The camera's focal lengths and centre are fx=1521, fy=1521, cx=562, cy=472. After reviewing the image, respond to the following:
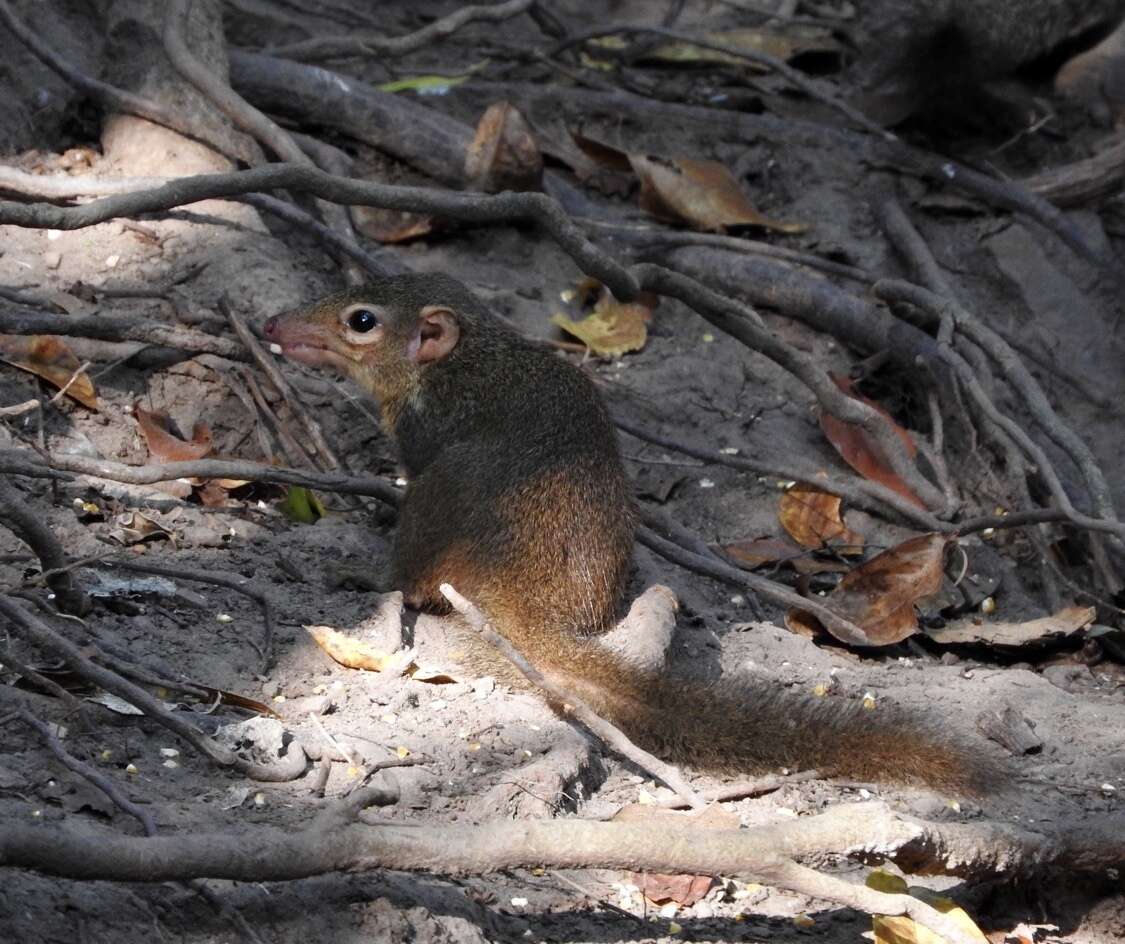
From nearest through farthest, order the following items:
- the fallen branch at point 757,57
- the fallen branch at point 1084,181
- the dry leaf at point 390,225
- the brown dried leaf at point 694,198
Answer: the dry leaf at point 390,225 < the brown dried leaf at point 694,198 < the fallen branch at point 1084,181 < the fallen branch at point 757,57

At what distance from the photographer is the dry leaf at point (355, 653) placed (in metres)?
3.59

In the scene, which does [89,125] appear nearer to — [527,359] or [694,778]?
[527,359]

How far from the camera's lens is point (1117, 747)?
3793 millimetres

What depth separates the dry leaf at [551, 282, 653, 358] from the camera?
5.50 metres

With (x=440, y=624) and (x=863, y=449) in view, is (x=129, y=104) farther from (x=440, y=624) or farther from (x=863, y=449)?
(x=863, y=449)

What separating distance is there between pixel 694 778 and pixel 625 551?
0.80 m

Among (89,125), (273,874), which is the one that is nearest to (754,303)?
(89,125)

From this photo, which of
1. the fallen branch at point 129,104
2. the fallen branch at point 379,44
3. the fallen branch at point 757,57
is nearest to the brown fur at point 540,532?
the fallen branch at point 129,104

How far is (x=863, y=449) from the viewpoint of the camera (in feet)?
17.3

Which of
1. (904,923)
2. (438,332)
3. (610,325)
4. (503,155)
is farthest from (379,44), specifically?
(904,923)

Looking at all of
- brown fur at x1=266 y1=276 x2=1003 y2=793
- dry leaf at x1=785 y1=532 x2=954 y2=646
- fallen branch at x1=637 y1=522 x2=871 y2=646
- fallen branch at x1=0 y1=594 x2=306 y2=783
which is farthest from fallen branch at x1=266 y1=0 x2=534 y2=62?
fallen branch at x1=0 y1=594 x2=306 y2=783

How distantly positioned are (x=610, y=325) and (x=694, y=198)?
806mm

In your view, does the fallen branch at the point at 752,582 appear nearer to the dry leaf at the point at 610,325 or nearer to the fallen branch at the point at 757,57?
the dry leaf at the point at 610,325

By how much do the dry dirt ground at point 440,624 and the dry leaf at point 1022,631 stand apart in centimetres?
6
